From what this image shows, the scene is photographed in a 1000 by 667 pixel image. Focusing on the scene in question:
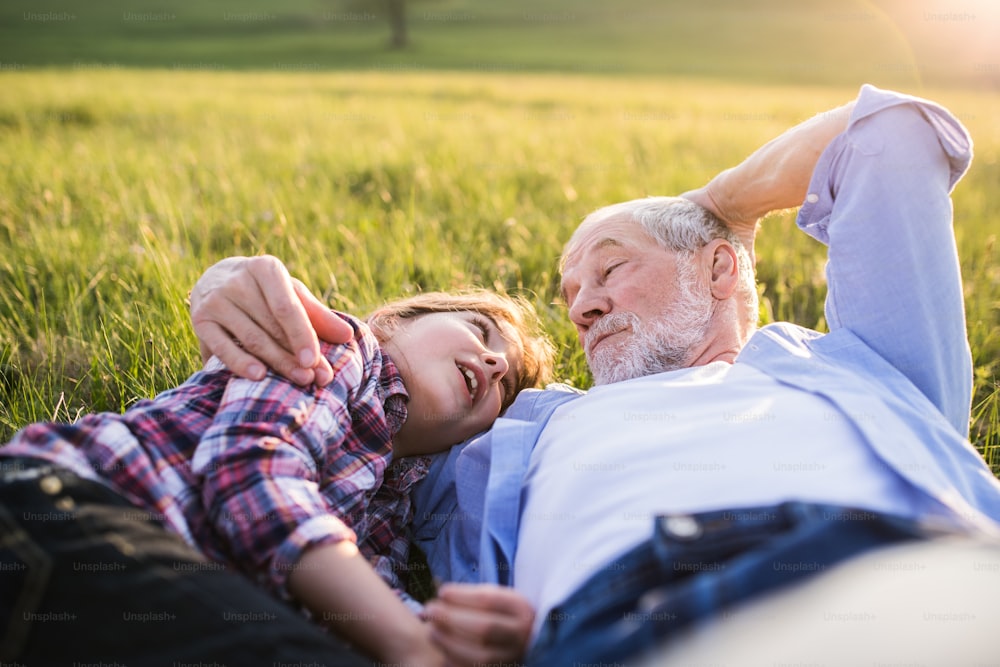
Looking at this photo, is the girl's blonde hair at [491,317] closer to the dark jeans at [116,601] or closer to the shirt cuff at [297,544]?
the shirt cuff at [297,544]

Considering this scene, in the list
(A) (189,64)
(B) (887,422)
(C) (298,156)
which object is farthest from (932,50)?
(B) (887,422)

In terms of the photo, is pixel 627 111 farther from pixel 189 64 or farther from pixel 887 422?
pixel 189 64

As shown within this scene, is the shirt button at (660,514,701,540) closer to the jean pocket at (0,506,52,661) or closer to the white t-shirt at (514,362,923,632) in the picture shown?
the white t-shirt at (514,362,923,632)

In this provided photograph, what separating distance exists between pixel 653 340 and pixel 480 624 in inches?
57.8

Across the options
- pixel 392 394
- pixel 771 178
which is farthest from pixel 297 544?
pixel 771 178

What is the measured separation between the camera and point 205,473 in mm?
1764

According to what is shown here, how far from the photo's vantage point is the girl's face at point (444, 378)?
8.06ft

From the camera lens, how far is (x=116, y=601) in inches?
54.8

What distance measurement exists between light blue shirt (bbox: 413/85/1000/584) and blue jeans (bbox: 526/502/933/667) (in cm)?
57

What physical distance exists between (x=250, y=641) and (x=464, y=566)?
37.5 inches

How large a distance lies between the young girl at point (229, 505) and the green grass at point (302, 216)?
1095 millimetres

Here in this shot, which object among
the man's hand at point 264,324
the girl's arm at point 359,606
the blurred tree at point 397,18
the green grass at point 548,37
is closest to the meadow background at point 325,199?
the man's hand at point 264,324

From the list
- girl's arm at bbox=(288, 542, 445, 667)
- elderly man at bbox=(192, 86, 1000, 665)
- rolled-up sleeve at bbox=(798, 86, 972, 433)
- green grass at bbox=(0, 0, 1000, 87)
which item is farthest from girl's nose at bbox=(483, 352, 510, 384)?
green grass at bbox=(0, 0, 1000, 87)

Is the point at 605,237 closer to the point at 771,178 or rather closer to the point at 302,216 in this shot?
A: the point at 771,178
